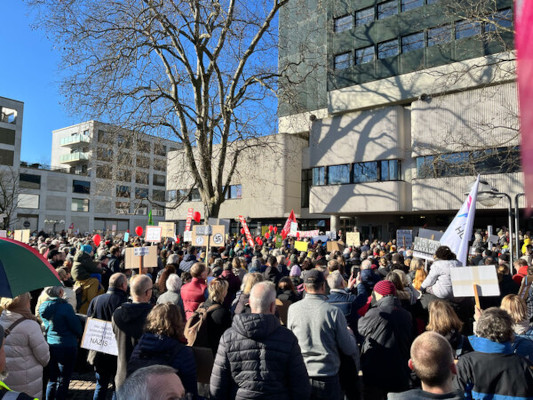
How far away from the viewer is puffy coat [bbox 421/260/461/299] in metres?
5.74

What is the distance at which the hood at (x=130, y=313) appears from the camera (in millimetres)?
3965

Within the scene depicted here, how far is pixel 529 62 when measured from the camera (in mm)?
1108

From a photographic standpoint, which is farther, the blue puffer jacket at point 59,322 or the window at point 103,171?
the window at point 103,171

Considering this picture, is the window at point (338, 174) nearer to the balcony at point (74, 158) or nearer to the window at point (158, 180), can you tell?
the balcony at point (74, 158)

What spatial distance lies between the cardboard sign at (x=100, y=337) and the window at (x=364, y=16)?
1254 inches

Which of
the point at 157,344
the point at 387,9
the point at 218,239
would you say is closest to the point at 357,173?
the point at 387,9

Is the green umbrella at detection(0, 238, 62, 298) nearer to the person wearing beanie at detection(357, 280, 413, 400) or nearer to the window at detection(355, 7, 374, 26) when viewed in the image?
the person wearing beanie at detection(357, 280, 413, 400)

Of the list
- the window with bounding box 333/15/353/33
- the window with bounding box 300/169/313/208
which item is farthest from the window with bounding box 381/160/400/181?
the window with bounding box 333/15/353/33

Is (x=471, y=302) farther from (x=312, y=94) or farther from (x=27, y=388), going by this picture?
(x=312, y=94)

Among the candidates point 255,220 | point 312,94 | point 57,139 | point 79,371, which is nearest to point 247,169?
point 255,220

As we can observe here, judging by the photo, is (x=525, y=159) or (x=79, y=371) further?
(x=79, y=371)

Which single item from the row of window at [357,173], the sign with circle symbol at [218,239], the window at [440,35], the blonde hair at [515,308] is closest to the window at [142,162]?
the sign with circle symbol at [218,239]

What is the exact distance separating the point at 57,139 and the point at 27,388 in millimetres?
77633

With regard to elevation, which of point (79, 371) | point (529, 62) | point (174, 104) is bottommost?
point (79, 371)
